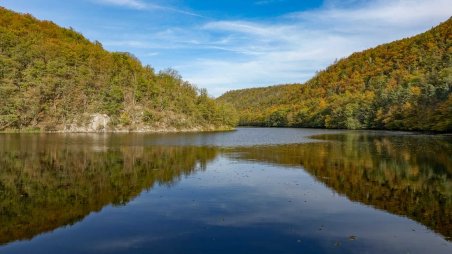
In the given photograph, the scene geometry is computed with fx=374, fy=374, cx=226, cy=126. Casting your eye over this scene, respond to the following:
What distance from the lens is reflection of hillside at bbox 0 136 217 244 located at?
17.9 meters

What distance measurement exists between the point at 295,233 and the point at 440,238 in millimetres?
5934

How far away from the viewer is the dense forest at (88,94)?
404ft

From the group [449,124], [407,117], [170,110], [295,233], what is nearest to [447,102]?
[449,124]

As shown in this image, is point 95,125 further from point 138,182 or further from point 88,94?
point 138,182

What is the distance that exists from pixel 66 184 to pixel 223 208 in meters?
12.7

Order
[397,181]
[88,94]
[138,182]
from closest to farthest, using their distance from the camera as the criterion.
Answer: [138,182]
[397,181]
[88,94]

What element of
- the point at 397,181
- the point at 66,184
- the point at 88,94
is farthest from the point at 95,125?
the point at 397,181

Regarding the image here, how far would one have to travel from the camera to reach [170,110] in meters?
158

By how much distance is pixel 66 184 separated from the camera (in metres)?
26.5

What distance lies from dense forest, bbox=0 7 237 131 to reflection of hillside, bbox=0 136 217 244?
88.2 m

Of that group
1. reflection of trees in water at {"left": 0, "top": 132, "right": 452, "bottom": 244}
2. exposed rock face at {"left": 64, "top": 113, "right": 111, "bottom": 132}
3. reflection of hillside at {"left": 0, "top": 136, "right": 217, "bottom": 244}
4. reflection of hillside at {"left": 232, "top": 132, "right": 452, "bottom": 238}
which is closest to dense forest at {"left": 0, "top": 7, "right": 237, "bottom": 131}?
exposed rock face at {"left": 64, "top": 113, "right": 111, "bottom": 132}

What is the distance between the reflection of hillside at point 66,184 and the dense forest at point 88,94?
8815 centimetres

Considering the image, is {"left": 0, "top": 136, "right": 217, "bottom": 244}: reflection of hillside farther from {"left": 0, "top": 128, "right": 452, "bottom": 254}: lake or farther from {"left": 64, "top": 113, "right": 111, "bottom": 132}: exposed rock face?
{"left": 64, "top": 113, "right": 111, "bottom": 132}: exposed rock face

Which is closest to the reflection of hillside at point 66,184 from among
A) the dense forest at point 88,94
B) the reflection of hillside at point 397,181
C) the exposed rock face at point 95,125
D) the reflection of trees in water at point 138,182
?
the reflection of trees in water at point 138,182
